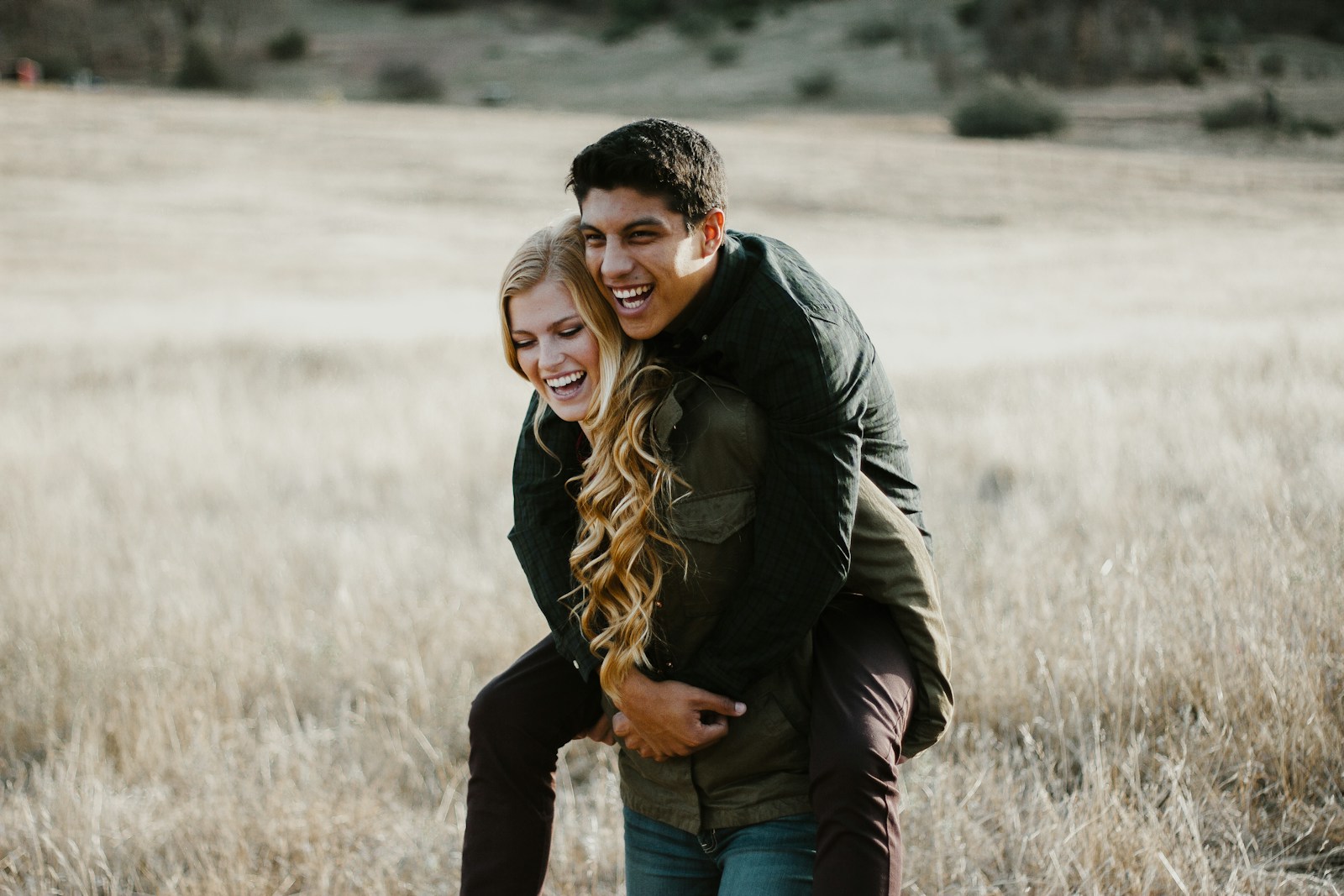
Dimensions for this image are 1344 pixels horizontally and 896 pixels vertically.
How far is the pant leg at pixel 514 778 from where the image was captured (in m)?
2.39

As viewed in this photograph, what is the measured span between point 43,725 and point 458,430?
4306 mm

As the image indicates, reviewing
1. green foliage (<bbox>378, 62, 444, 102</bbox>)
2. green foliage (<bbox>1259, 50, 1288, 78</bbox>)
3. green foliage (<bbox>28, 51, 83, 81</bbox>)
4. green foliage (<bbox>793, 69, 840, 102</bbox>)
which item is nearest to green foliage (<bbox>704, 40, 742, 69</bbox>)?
green foliage (<bbox>793, 69, 840, 102</bbox>)

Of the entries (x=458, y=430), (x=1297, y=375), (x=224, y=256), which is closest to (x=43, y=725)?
(x=458, y=430)

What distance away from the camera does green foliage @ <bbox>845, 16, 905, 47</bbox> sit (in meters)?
48.1

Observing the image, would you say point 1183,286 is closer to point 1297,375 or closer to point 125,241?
point 1297,375

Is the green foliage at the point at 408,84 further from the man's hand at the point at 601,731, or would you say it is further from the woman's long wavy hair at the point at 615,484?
the man's hand at the point at 601,731

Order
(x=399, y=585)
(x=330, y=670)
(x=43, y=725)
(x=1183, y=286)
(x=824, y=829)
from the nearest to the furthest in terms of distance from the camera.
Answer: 1. (x=824, y=829)
2. (x=43, y=725)
3. (x=330, y=670)
4. (x=399, y=585)
5. (x=1183, y=286)

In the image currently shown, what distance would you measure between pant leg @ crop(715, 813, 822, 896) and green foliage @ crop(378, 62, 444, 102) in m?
44.3

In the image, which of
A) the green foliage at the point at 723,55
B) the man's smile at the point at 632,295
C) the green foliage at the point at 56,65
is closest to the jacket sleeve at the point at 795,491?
the man's smile at the point at 632,295

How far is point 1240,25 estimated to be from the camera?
45188mm

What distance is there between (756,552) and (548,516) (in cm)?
51

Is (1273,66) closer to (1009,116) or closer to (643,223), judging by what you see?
(1009,116)

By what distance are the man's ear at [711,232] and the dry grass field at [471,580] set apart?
5.10 ft

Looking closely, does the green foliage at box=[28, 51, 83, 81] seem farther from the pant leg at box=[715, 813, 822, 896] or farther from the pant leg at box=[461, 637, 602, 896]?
the pant leg at box=[715, 813, 822, 896]
